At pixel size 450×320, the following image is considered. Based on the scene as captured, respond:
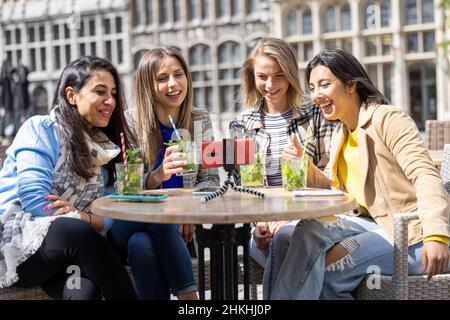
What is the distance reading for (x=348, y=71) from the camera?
2576 mm

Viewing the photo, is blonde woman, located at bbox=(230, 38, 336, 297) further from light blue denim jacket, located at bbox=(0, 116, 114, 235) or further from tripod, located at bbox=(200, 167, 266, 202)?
light blue denim jacket, located at bbox=(0, 116, 114, 235)

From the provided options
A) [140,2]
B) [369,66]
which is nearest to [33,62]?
[140,2]

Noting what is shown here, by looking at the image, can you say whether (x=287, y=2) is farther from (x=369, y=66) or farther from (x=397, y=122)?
(x=397, y=122)

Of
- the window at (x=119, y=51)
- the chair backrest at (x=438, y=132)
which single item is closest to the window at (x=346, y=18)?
the window at (x=119, y=51)

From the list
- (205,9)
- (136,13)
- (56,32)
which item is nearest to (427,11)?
(205,9)

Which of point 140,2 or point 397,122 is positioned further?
point 140,2

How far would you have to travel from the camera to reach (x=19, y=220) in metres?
2.36

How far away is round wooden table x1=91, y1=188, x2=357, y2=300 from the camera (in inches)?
75.1

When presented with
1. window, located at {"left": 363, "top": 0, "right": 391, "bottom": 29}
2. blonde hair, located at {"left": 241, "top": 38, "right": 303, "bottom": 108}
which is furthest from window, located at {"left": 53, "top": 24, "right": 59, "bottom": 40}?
blonde hair, located at {"left": 241, "top": 38, "right": 303, "bottom": 108}

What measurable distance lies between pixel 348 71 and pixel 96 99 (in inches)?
37.4

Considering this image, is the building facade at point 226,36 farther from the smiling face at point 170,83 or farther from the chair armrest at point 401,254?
the chair armrest at point 401,254

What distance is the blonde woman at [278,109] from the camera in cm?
310

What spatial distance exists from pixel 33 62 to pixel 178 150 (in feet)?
71.2

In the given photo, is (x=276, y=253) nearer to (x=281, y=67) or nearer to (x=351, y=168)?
(x=351, y=168)
